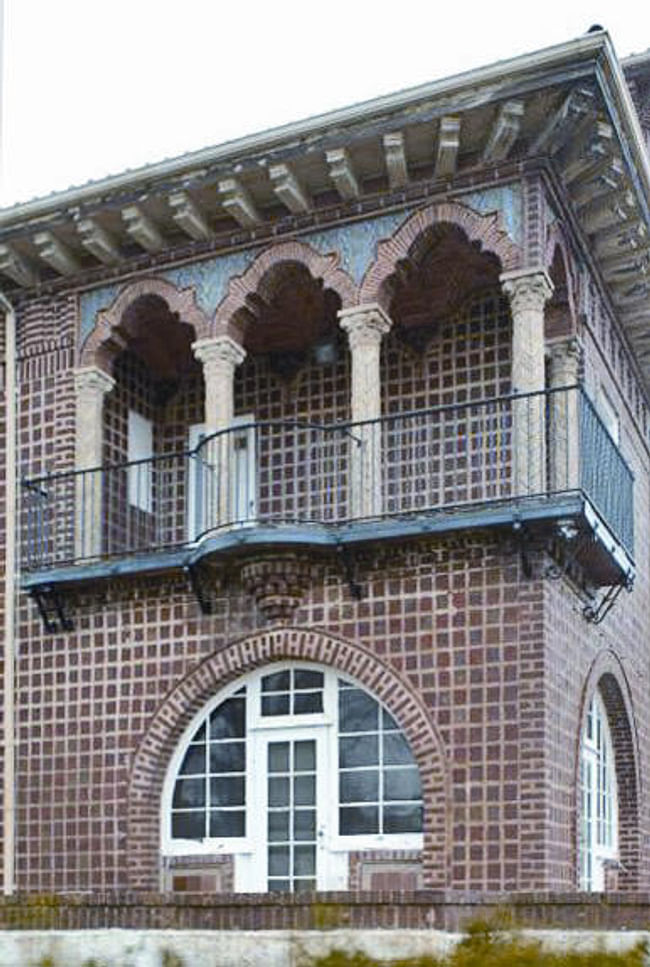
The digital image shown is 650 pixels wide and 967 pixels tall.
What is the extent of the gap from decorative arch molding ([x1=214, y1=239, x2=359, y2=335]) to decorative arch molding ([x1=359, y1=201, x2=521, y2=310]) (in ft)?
0.81

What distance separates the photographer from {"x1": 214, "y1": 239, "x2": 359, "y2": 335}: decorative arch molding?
14258mm

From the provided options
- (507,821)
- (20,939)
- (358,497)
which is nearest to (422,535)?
(358,497)

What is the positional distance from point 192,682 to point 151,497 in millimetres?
2616

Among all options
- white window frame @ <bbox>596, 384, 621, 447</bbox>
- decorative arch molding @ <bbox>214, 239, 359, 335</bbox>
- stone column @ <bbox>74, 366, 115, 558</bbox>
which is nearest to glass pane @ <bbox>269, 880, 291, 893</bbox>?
stone column @ <bbox>74, 366, 115, 558</bbox>

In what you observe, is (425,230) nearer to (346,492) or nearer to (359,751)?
(346,492)

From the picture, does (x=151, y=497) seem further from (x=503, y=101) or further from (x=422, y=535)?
(x=503, y=101)

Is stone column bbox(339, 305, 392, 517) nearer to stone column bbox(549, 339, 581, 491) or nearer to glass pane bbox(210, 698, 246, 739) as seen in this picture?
stone column bbox(549, 339, 581, 491)

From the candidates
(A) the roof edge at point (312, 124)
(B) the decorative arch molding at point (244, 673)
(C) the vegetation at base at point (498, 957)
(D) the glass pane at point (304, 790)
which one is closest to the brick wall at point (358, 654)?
(B) the decorative arch molding at point (244, 673)

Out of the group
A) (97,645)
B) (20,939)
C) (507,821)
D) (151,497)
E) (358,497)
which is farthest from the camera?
(151,497)

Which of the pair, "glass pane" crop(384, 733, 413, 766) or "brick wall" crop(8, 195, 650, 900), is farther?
"glass pane" crop(384, 733, 413, 766)

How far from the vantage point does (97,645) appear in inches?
580

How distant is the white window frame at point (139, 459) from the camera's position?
15906 millimetres

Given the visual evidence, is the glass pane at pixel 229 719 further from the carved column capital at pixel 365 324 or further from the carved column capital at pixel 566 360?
the carved column capital at pixel 566 360

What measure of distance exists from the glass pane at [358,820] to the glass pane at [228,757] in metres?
1.10
